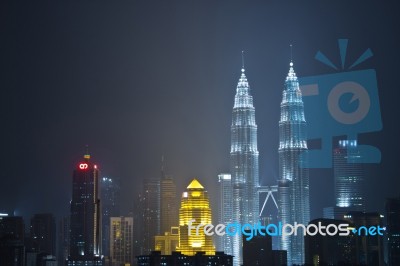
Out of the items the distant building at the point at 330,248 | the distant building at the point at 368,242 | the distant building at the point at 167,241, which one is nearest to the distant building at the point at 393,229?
the distant building at the point at 368,242

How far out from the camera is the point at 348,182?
28938mm

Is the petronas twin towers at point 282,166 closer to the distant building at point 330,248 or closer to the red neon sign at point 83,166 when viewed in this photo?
the distant building at point 330,248

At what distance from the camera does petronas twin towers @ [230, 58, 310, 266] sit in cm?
2867

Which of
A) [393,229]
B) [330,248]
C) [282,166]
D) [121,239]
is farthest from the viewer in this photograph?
[121,239]

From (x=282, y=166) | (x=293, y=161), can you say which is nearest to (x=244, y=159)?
(x=282, y=166)

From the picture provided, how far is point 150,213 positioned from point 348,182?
6468mm

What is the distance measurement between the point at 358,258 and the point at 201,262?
5.17 metres

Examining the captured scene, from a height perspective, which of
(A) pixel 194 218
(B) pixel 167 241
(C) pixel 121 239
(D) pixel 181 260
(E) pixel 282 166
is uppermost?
(E) pixel 282 166

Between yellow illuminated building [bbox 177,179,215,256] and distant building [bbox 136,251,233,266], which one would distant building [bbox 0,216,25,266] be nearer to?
distant building [bbox 136,251,233,266]

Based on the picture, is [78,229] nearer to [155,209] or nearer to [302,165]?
[155,209]

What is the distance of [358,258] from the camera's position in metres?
26.5

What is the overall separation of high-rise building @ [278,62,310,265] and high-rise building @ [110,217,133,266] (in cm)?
478

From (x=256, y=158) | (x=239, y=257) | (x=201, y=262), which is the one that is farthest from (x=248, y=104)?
(x=201, y=262)

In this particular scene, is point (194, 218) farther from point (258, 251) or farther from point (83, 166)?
point (83, 166)
